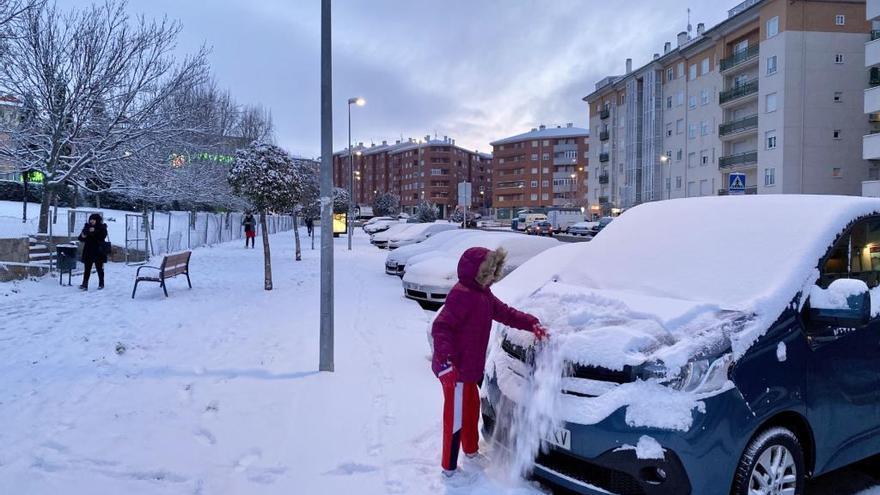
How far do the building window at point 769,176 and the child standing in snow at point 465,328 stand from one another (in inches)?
1812

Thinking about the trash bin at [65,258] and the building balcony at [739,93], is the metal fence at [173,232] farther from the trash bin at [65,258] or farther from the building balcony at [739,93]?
the building balcony at [739,93]

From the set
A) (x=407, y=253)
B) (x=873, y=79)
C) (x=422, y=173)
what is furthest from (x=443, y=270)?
(x=422, y=173)

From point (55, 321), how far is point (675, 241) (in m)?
8.92

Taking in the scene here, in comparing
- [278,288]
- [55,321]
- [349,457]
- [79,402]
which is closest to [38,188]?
[278,288]

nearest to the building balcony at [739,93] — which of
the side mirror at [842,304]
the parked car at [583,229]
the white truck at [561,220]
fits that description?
the parked car at [583,229]

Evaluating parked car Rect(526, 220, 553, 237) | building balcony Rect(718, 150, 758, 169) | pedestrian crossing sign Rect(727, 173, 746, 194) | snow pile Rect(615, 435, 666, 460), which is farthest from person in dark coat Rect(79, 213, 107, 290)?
building balcony Rect(718, 150, 758, 169)

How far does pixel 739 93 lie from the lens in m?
46.8

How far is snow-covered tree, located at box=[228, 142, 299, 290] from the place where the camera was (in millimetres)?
13827

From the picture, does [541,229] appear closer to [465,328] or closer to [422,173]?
[465,328]

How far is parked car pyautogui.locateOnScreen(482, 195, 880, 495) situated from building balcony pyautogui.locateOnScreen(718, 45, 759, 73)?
160 feet

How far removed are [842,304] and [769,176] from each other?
4641 cm

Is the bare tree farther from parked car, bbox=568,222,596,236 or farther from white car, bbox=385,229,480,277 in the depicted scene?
parked car, bbox=568,222,596,236

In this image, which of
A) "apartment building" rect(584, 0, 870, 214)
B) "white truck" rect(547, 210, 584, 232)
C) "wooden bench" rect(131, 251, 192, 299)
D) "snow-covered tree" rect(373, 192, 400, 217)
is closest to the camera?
"wooden bench" rect(131, 251, 192, 299)

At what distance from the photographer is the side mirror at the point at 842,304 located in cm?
316
